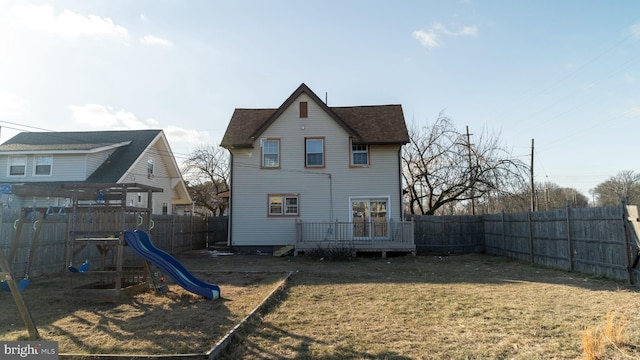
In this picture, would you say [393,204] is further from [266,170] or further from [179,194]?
[179,194]

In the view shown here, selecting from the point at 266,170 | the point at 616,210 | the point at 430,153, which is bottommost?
the point at 616,210

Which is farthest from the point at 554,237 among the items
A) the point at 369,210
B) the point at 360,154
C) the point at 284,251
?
the point at 284,251

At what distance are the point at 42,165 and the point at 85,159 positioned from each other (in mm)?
2445

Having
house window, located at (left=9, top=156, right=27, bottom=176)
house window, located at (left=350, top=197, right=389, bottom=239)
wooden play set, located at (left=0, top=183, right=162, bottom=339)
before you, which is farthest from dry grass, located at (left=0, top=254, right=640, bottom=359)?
house window, located at (left=9, top=156, right=27, bottom=176)

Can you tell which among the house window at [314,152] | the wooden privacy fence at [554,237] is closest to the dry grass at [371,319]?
the wooden privacy fence at [554,237]

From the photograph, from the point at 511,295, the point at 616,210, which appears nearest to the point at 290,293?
the point at 511,295

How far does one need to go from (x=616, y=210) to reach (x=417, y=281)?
5137mm

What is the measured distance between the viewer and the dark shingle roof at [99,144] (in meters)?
20.0

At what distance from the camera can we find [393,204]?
1803 cm

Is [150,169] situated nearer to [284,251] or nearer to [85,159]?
[85,159]

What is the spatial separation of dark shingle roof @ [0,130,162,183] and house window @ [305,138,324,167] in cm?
925

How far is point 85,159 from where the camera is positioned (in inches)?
787

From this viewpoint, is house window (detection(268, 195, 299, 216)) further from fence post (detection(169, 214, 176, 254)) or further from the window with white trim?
the window with white trim

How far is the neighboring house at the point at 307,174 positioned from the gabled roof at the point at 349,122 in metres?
Answer: 0.05
